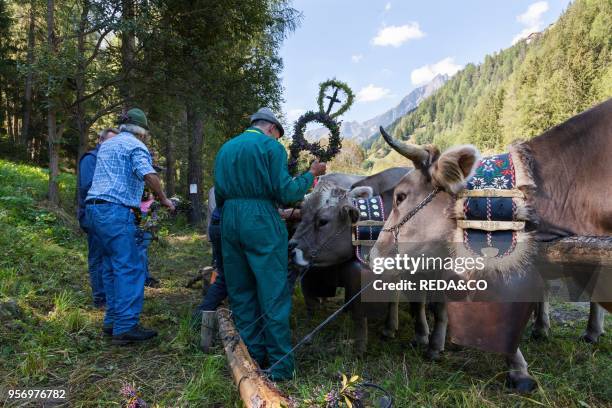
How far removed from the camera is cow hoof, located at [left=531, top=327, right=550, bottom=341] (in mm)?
4804

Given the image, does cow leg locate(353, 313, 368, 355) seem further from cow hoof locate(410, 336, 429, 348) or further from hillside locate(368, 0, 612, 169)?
hillside locate(368, 0, 612, 169)

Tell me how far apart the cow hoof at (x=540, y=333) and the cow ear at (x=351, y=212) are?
2.44 meters

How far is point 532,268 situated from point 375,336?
2.68m

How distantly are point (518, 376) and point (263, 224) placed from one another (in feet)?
7.41

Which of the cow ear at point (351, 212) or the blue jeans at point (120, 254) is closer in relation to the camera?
the blue jeans at point (120, 254)

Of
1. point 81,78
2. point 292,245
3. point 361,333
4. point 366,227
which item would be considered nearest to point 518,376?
point 361,333

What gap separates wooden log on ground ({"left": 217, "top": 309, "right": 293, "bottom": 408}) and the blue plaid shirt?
1.76 m

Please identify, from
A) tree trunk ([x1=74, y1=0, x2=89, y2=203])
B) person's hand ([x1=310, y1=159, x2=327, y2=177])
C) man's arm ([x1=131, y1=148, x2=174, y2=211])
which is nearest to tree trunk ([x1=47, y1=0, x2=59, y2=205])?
tree trunk ([x1=74, y1=0, x2=89, y2=203])

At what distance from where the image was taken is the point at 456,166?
2.68 m

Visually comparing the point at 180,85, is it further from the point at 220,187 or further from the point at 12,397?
the point at 12,397

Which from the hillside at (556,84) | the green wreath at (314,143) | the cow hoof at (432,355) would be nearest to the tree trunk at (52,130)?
the green wreath at (314,143)

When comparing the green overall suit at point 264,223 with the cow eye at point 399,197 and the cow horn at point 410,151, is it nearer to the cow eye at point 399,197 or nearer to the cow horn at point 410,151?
the cow eye at point 399,197

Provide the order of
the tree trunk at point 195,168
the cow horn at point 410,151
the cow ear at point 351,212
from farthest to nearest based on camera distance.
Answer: the tree trunk at point 195,168 < the cow ear at point 351,212 < the cow horn at point 410,151

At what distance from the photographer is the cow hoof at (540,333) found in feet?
15.8
